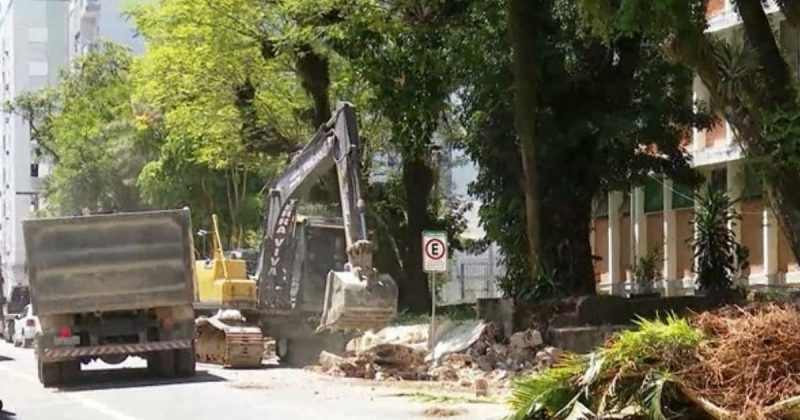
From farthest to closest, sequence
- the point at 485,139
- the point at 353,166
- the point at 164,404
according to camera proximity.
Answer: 1. the point at 485,139
2. the point at 353,166
3. the point at 164,404

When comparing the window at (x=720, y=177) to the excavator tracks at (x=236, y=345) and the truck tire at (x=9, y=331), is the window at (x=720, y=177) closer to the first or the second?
the excavator tracks at (x=236, y=345)

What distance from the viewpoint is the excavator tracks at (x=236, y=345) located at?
2464cm

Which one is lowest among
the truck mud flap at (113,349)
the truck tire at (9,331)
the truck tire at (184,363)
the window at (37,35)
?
the truck tire at (9,331)

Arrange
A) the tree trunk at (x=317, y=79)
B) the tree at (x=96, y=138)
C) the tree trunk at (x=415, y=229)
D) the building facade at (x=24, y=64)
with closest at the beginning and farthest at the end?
the tree trunk at (x=317, y=79), the tree trunk at (x=415, y=229), the tree at (x=96, y=138), the building facade at (x=24, y=64)

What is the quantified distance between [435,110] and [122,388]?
986cm

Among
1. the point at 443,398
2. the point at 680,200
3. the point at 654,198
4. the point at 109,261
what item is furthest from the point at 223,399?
the point at 654,198

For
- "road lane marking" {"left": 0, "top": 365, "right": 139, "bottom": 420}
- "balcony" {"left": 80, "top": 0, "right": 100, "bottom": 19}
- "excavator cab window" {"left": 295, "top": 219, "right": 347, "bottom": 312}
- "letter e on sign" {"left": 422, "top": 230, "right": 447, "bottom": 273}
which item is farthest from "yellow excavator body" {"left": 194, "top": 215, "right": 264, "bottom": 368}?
"balcony" {"left": 80, "top": 0, "right": 100, "bottom": 19}

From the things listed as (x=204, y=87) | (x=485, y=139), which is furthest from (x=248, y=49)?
(x=485, y=139)

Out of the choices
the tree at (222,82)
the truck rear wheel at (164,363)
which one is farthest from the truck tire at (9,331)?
the truck rear wheel at (164,363)

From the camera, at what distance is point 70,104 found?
56.5 m

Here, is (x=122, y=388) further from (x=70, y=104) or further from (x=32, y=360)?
(x=70, y=104)

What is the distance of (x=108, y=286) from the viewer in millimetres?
20547

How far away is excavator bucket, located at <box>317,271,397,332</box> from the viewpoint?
20.4 meters

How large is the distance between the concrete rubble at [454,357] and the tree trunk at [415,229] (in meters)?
8.07
